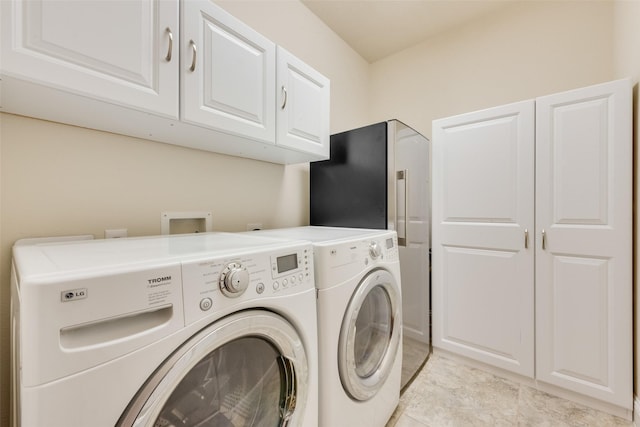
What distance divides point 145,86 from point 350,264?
40.3 inches

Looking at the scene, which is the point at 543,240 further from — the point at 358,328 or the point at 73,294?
the point at 73,294

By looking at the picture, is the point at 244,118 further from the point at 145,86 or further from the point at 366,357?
the point at 366,357

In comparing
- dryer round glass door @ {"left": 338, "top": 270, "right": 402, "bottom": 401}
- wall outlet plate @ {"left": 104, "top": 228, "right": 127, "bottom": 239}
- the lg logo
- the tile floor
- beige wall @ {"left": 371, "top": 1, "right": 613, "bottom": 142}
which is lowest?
the tile floor

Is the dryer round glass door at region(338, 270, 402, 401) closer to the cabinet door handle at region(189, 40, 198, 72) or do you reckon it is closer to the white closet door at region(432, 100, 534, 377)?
the white closet door at region(432, 100, 534, 377)

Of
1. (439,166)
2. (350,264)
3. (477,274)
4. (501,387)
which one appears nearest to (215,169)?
(350,264)

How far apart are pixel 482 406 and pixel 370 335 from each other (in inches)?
34.9

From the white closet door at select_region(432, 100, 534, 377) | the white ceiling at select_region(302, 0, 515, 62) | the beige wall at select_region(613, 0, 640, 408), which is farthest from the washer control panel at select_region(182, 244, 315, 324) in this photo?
the white ceiling at select_region(302, 0, 515, 62)

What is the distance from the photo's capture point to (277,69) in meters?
1.44

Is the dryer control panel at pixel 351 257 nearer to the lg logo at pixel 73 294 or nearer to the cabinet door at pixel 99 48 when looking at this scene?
the lg logo at pixel 73 294

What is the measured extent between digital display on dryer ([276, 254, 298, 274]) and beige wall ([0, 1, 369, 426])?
813 mm

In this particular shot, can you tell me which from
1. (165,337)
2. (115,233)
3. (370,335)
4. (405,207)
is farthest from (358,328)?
(115,233)

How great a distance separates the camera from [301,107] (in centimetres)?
159

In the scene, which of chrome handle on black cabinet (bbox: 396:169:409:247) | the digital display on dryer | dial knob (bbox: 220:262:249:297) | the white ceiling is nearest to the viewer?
dial knob (bbox: 220:262:249:297)

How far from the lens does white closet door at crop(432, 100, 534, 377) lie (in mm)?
1790
